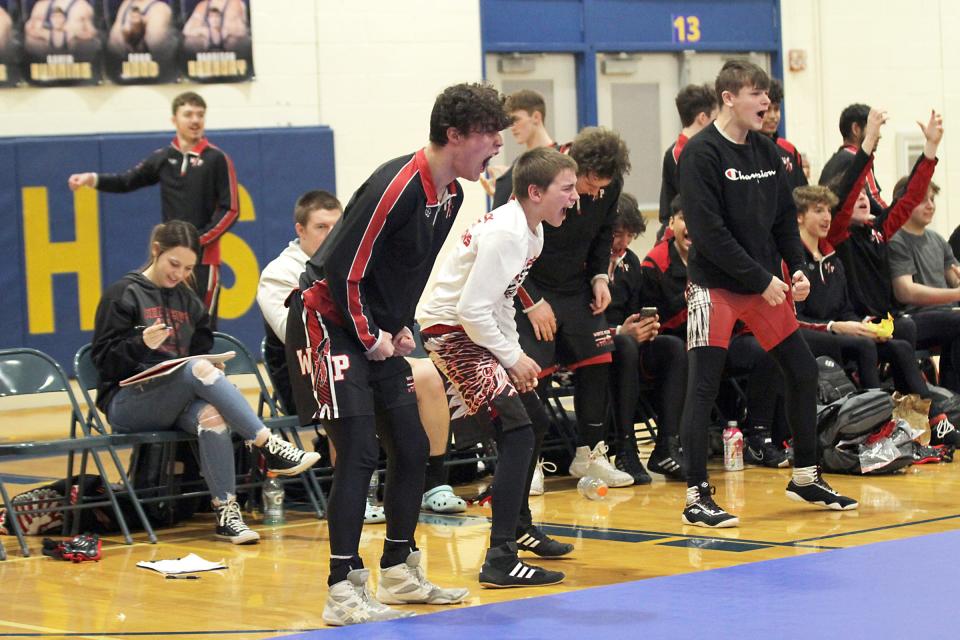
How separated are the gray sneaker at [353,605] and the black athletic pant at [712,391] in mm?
1798

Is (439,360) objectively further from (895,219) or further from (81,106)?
(81,106)

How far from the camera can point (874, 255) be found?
26.8 feet

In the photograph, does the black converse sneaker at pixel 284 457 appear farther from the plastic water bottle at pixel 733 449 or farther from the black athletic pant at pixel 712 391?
the plastic water bottle at pixel 733 449

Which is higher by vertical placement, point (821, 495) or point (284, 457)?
point (284, 457)

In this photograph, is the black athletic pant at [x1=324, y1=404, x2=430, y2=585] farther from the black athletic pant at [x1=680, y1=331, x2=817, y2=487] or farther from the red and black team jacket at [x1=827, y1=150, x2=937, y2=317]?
the red and black team jacket at [x1=827, y1=150, x2=937, y2=317]

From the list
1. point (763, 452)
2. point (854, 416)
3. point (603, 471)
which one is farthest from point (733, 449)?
point (603, 471)

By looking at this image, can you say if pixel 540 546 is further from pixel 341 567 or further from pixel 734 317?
pixel 734 317

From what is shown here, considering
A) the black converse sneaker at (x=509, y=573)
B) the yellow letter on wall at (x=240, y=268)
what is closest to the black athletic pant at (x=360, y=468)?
the black converse sneaker at (x=509, y=573)

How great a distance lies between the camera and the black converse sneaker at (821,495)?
5898 mm

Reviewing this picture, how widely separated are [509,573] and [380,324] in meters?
0.94

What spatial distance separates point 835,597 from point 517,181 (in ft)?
5.68

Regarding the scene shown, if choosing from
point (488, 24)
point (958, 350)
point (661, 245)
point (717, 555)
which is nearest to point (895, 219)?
point (958, 350)

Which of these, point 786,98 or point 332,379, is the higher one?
point 786,98

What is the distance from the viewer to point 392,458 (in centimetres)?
448
